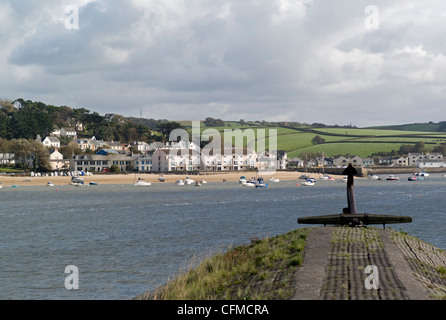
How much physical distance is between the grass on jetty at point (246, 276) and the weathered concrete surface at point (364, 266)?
19.1 inches

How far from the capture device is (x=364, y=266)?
16.3 meters

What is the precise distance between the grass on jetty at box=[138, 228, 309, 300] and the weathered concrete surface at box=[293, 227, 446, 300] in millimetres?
484

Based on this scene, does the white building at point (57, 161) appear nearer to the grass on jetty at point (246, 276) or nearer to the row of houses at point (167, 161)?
the row of houses at point (167, 161)

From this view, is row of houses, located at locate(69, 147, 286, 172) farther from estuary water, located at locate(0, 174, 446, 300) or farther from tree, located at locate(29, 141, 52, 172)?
estuary water, located at locate(0, 174, 446, 300)

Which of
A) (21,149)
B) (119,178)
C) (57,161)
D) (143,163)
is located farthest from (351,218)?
(57,161)

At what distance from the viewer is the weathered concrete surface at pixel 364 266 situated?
45.2ft

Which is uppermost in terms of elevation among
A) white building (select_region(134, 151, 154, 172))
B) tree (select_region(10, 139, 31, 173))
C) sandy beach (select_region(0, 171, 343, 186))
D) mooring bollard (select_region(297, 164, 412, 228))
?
tree (select_region(10, 139, 31, 173))

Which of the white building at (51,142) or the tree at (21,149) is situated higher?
the white building at (51,142)

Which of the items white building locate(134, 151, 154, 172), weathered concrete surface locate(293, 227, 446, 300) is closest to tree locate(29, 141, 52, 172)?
white building locate(134, 151, 154, 172)

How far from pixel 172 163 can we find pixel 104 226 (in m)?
125

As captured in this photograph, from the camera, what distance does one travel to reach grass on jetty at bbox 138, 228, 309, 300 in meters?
15.4

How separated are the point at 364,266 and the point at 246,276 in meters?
4.06

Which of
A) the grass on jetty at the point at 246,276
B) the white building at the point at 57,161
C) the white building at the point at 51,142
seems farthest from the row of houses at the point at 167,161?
the grass on jetty at the point at 246,276
